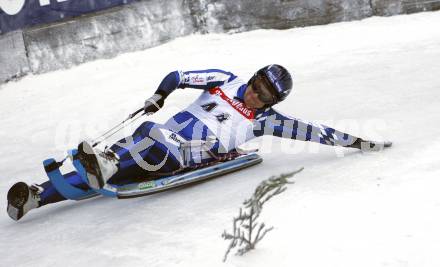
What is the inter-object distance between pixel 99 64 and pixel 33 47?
106 centimetres

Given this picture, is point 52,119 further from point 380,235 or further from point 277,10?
point 380,235

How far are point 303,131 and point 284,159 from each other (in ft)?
1.68

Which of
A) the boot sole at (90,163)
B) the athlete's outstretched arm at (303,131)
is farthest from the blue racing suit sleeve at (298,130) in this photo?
the boot sole at (90,163)

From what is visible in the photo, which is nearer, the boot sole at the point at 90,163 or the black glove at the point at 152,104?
the boot sole at the point at 90,163

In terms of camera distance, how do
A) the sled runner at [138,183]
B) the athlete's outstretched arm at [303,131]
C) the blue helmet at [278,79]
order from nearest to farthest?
the sled runner at [138,183], the blue helmet at [278,79], the athlete's outstretched arm at [303,131]

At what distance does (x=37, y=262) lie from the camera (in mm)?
3930

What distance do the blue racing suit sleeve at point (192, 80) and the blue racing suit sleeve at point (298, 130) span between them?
482mm

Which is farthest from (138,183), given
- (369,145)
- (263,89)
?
(369,145)

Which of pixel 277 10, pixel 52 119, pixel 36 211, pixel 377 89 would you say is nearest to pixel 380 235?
pixel 36 211

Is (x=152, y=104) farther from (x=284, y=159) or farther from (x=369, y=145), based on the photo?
(x=369, y=145)

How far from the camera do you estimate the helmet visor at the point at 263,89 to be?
16.8 ft

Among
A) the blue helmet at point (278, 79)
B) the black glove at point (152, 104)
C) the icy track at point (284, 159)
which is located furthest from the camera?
the blue helmet at point (278, 79)

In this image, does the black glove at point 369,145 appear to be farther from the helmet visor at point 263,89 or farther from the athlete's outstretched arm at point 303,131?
the helmet visor at point 263,89

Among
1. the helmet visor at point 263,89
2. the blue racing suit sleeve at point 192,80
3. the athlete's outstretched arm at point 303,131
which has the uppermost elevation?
the blue racing suit sleeve at point 192,80
